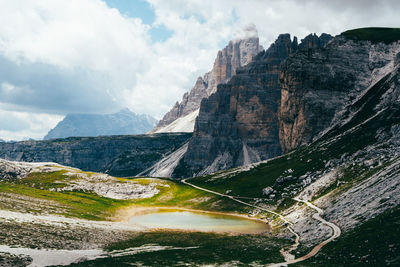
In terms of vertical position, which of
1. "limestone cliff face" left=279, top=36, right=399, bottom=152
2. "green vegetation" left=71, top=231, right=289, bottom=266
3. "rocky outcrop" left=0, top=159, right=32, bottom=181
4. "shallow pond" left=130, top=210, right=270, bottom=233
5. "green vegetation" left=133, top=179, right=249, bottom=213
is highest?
"limestone cliff face" left=279, top=36, right=399, bottom=152

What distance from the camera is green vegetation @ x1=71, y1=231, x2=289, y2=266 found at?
4994 cm

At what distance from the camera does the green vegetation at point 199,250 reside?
49938 mm

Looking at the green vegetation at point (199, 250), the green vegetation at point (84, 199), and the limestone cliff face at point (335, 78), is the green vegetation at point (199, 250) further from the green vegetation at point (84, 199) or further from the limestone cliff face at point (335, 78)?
the limestone cliff face at point (335, 78)

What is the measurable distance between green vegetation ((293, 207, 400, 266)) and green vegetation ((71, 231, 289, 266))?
307 inches

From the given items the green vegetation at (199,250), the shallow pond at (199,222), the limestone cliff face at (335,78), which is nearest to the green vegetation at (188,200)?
the shallow pond at (199,222)

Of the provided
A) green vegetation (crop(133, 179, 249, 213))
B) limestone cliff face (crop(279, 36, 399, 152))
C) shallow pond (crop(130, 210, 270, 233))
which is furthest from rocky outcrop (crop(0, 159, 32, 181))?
limestone cliff face (crop(279, 36, 399, 152))

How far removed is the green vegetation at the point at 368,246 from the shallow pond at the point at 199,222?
3784 cm

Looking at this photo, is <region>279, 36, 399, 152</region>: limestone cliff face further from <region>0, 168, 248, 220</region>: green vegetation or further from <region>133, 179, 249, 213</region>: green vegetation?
<region>0, 168, 248, 220</region>: green vegetation

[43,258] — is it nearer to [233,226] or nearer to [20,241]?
[20,241]

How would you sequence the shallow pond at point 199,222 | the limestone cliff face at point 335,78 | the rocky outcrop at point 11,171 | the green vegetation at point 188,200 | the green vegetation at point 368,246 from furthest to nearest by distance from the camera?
1. the limestone cliff face at point 335,78
2. the rocky outcrop at point 11,171
3. the green vegetation at point 188,200
4. the shallow pond at point 199,222
5. the green vegetation at point 368,246

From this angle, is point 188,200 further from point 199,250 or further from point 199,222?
point 199,250

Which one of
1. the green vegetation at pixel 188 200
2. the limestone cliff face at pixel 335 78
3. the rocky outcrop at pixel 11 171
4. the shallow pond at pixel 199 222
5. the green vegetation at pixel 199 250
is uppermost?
the limestone cliff face at pixel 335 78

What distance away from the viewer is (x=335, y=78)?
189625 mm

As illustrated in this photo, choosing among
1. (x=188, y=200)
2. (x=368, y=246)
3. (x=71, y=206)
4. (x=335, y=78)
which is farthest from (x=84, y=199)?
(x=335, y=78)
